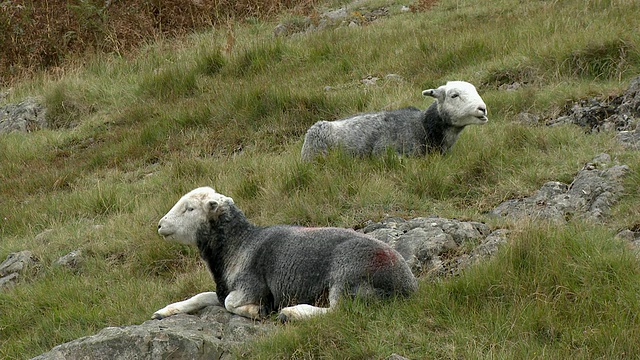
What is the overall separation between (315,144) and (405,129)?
1157 mm

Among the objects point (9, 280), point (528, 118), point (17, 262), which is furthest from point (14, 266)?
point (528, 118)

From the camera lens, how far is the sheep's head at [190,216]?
788 centimetres

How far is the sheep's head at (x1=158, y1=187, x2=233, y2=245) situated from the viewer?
7883mm

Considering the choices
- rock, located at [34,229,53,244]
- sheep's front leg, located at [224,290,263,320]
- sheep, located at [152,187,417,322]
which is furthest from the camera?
rock, located at [34,229,53,244]

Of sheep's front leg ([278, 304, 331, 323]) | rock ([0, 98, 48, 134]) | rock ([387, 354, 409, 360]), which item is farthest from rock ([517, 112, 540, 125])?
rock ([0, 98, 48, 134])

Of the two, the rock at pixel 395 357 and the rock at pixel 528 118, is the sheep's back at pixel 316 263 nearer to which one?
the rock at pixel 395 357

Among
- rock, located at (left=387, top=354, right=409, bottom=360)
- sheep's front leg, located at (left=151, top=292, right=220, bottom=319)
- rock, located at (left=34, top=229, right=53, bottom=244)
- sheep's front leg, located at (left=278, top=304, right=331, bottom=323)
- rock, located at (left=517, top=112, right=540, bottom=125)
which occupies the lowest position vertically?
rock, located at (left=34, top=229, right=53, bottom=244)

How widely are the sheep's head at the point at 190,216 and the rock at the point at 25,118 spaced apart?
8.81 m

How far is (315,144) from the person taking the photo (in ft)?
37.5

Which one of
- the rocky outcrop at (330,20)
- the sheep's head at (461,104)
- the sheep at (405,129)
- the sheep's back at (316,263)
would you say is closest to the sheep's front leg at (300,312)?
the sheep's back at (316,263)

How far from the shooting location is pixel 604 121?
1110 cm

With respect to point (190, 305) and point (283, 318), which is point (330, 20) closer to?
point (190, 305)

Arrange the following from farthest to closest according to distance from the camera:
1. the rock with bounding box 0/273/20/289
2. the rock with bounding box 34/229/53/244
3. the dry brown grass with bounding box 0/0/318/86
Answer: the dry brown grass with bounding box 0/0/318/86 → the rock with bounding box 34/229/53/244 → the rock with bounding box 0/273/20/289

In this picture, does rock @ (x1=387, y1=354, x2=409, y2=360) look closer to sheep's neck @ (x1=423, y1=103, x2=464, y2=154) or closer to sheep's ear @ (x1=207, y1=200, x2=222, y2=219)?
sheep's ear @ (x1=207, y1=200, x2=222, y2=219)
